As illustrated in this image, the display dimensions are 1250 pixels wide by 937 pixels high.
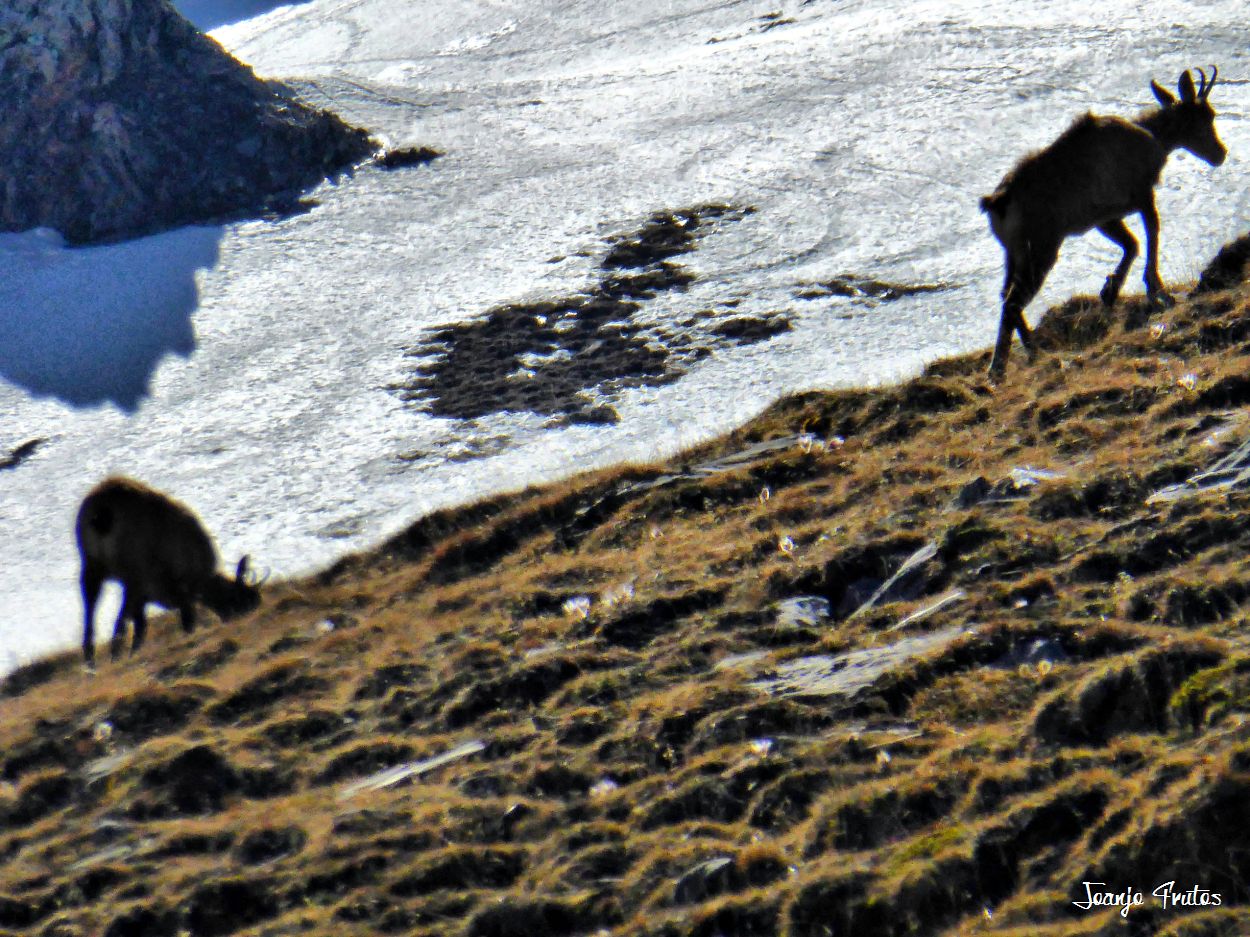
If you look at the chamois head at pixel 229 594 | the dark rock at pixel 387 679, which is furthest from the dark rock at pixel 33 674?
the dark rock at pixel 387 679

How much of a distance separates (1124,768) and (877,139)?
2554 cm

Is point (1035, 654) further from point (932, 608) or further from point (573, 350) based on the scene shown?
point (573, 350)

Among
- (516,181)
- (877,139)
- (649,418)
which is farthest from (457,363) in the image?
(877,139)

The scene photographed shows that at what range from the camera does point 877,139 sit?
29.9m

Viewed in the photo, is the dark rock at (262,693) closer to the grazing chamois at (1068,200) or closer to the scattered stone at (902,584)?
the scattered stone at (902,584)

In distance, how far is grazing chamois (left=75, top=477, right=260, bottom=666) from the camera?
13398 mm

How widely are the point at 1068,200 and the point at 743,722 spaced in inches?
329

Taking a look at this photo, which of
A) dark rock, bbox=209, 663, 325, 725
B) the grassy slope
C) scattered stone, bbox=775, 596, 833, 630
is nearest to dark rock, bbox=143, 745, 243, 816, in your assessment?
the grassy slope

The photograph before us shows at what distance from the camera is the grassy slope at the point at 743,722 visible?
19.2 ft

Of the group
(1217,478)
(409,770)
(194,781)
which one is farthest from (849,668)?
(194,781)

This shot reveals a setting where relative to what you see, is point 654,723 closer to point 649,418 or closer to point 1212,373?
point 1212,373

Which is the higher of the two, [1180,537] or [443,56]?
[443,56]

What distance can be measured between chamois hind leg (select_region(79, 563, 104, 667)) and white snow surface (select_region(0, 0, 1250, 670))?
67 centimetres

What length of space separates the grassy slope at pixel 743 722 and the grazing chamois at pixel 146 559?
2.06ft
